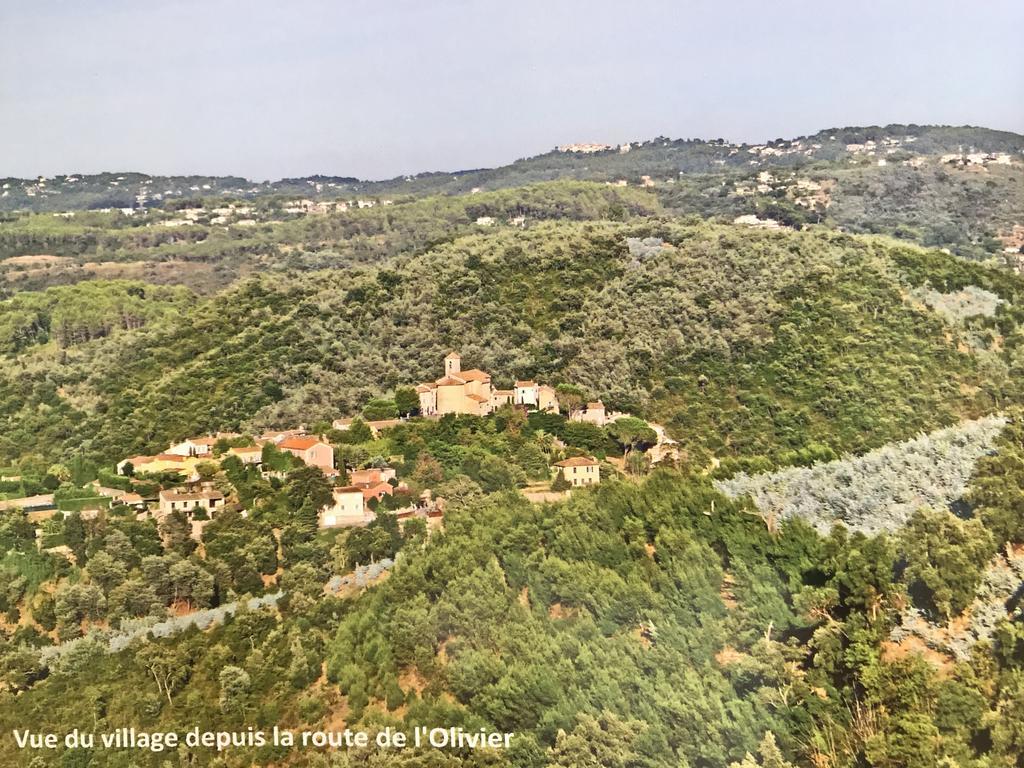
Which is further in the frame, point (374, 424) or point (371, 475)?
point (374, 424)

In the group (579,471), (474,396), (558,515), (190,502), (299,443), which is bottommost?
(579,471)

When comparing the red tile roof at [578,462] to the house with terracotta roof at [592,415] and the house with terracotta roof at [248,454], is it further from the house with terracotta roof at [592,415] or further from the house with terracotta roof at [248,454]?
A: the house with terracotta roof at [248,454]

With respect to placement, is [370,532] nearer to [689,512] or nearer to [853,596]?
[689,512]

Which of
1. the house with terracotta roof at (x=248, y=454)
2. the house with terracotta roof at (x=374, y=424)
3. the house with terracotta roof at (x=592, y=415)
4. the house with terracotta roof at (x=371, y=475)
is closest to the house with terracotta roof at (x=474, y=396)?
the house with terracotta roof at (x=592, y=415)

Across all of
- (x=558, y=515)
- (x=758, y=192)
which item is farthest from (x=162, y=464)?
(x=758, y=192)

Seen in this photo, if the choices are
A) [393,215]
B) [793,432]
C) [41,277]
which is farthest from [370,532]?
[393,215]

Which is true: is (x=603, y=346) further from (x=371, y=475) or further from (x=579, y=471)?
(x=371, y=475)
